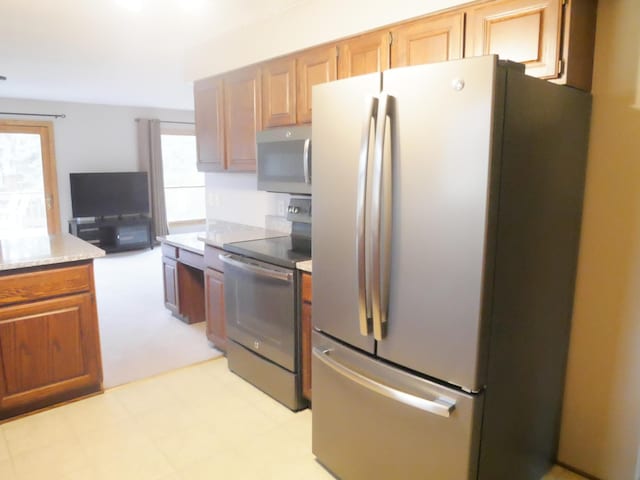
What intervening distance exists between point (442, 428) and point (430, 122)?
3.47 ft

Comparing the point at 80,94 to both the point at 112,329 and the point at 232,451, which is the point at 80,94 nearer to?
the point at 112,329

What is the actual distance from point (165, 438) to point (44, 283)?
3.56 ft

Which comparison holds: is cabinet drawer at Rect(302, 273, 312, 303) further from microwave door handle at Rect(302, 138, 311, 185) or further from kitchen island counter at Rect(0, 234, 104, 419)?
kitchen island counter at Rect(0, 234, 104, 419)

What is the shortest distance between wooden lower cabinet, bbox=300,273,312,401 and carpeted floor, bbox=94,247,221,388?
1.14 m

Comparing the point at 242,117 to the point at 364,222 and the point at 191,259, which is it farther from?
the point at 364,222

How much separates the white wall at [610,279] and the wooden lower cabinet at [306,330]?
1.28 meters

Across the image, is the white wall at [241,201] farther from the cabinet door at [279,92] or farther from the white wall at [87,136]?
the white wall at [87,136]

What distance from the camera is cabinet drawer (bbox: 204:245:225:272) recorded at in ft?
10.4

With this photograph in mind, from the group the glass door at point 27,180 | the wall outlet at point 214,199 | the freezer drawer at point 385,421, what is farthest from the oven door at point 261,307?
the glass door at point 27,180

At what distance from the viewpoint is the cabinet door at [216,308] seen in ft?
10.7

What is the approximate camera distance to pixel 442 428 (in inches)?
62.6

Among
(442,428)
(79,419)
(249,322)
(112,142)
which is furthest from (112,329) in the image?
(112,142)

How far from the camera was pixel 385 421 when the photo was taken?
69.8 inches

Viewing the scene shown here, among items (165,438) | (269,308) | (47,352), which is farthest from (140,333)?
Result: (269,308)
